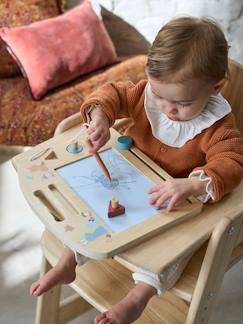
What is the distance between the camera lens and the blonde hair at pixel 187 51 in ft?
3.01

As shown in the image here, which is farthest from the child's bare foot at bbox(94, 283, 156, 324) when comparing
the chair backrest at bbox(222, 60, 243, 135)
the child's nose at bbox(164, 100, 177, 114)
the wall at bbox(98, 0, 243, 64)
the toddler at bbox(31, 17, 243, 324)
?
the wall at bbox(98, 0, 243, 64)

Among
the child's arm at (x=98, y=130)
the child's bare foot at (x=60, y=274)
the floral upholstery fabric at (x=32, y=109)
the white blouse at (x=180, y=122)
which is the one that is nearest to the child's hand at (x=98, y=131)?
the child's arm at (x=98, y=130)

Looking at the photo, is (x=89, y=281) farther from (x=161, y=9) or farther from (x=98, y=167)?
(x=161, y=9)

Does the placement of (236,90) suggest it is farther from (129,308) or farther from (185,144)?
(129,308)

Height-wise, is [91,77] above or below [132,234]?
below

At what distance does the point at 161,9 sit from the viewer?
6.73ft

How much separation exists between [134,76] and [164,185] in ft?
3.47

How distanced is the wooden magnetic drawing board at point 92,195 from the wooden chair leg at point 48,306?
270 mm

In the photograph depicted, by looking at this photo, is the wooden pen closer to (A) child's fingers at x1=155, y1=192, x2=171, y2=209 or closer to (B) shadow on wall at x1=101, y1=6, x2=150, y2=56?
(A) child's fingers at x1=155, y1=192, x2=171, y2=209

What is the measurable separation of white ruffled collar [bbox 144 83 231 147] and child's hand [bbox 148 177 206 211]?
0.44ft

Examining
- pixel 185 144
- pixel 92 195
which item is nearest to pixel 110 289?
pixel 92 195

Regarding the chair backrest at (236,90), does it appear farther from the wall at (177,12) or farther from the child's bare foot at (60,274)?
the wall at (177,12)

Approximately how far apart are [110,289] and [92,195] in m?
0.22

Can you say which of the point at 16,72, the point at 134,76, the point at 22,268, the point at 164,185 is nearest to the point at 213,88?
the point at 164,185
